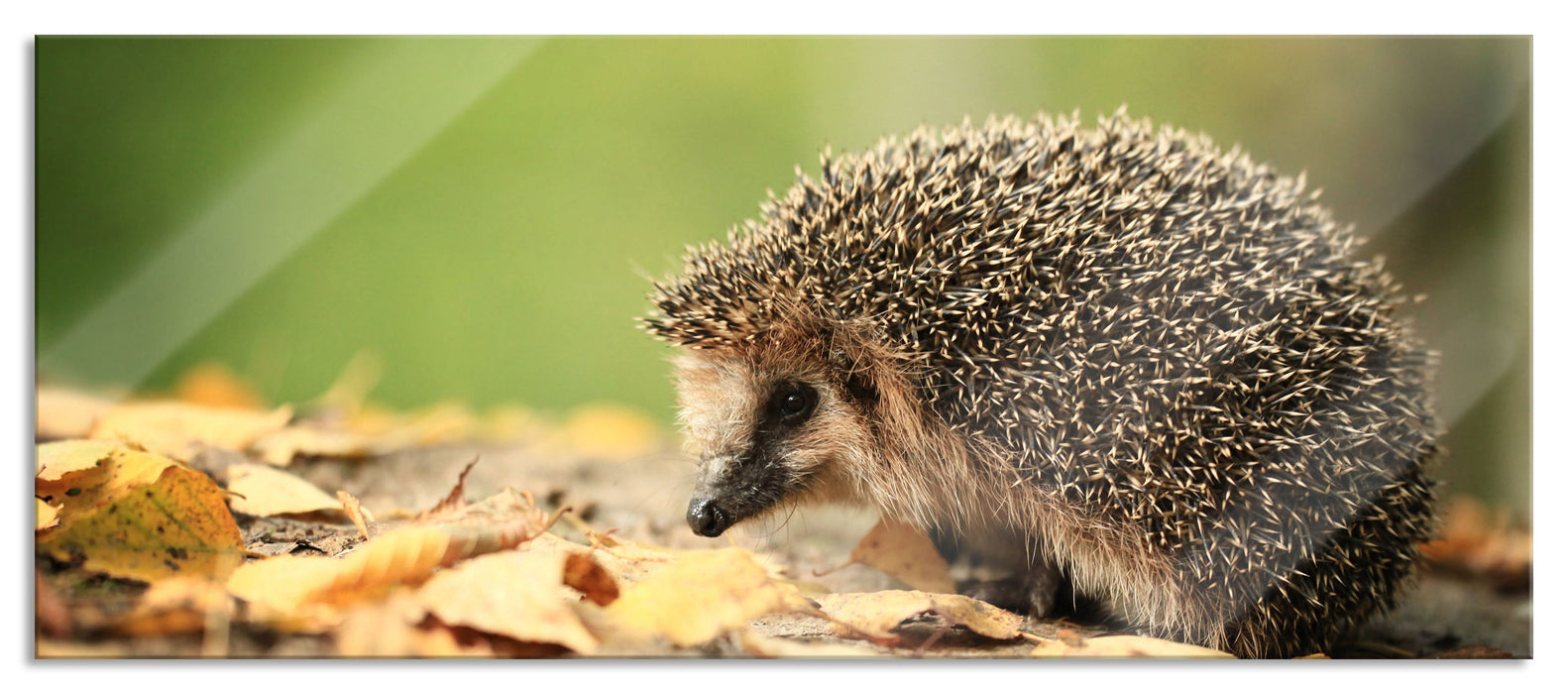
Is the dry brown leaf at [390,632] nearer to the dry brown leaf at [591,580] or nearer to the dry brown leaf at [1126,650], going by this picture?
the dry brown leaf at [591,580]

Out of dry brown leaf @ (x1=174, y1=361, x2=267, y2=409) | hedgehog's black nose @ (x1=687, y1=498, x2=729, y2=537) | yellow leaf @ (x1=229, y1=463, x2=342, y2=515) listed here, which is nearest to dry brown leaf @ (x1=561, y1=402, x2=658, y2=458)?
dry brown leaf @ (x1=174, y1=361, x2=267, y2=409)

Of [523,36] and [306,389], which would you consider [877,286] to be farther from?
[306,389]

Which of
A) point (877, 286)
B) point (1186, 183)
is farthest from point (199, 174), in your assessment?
point (1186, 183)

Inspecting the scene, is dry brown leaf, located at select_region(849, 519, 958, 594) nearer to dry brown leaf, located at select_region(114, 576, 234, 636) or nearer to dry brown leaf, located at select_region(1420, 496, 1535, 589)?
dry brown leaf, located at select_region(114, 576, 234, 636)

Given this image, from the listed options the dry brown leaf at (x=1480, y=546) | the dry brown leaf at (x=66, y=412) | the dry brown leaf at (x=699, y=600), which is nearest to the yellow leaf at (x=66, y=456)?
the dry brown leaf at (x=66, y=412)

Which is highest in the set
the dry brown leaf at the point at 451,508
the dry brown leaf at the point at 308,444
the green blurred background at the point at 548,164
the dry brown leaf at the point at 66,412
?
the green blurred background at the point at 548,164
